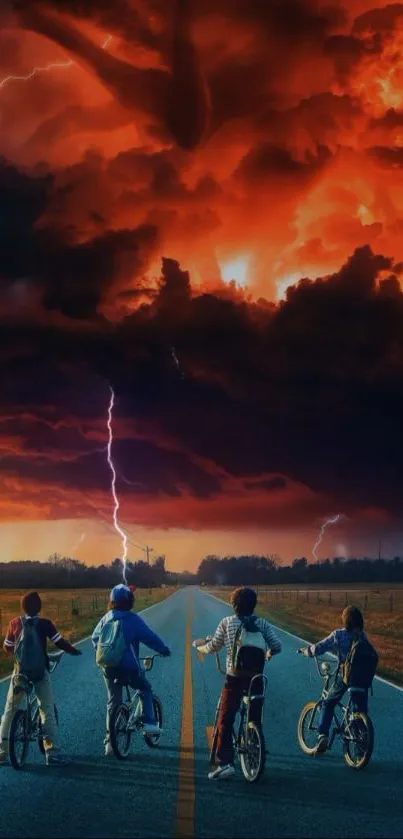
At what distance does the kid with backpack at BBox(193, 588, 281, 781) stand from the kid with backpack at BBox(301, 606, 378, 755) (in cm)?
84

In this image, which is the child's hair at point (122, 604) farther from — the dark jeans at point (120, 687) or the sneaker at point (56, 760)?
the sneaker at point (56, 760)

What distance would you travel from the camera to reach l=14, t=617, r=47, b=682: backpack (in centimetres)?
980

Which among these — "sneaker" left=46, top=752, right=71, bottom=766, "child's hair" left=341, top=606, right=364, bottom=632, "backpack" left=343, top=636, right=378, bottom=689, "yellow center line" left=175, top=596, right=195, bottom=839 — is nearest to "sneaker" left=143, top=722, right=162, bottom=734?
"yellow center line" left=175, top=596, right=195, bottom=839

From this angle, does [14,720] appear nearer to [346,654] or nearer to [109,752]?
[109,752]

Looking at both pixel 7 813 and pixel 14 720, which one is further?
pixel 14 720

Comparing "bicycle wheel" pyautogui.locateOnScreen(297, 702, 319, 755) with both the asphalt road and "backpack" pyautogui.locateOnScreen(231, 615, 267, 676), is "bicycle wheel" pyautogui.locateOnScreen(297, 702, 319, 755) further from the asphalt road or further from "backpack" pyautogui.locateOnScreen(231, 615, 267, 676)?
"backpack" pyautogui.locateOnScreen(231, 615, 267, 676)

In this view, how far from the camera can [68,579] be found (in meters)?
160

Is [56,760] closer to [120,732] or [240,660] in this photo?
[120,732]

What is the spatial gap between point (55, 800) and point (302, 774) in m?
2.47

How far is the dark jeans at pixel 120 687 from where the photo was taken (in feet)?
32.6

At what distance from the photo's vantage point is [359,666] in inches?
382

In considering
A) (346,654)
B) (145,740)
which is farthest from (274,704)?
(346,654)

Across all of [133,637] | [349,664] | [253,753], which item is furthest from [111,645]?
[349,664]

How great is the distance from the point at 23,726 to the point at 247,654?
97.4 inches
